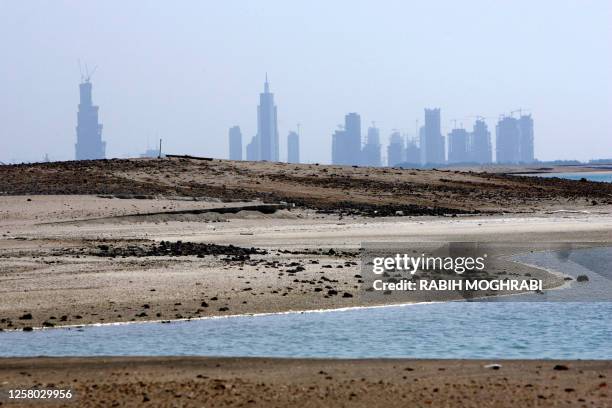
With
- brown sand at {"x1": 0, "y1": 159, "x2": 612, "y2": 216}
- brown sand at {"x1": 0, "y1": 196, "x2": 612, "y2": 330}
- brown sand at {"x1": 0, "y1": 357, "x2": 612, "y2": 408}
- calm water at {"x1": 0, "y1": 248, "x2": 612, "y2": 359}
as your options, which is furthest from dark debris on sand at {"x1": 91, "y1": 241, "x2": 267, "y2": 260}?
brown sand at {"x1": 0, "y1": 159, "x2": 612, "y2": 216}

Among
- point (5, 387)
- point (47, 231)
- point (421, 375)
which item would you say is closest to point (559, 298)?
point (421, 375)

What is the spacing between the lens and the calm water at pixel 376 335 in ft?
44.4

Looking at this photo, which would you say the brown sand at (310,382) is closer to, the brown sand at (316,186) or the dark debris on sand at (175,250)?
the dark debris on sand at (175,250)

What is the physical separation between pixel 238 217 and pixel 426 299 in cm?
2011

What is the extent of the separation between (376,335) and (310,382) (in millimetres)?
4118

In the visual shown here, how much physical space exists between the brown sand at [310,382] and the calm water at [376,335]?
1038 millimetres

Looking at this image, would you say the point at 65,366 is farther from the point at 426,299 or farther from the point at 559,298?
the point at 559,298

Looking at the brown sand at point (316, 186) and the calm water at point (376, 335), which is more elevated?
the brown sand at point (316, 186)

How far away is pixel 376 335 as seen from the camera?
15031 mm

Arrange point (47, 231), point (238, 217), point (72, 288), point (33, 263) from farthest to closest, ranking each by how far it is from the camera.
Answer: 1. point (238, 217)
2. point (47, 231)
3. point (33, 263)
4. point (72, 288)

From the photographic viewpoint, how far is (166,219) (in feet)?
119

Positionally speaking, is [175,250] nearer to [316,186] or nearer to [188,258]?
[188,258]

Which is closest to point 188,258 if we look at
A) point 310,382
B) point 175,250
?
point 175,250

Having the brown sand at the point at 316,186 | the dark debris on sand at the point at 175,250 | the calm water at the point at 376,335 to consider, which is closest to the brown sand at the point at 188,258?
the dark debris on sand at the point at 175,250
